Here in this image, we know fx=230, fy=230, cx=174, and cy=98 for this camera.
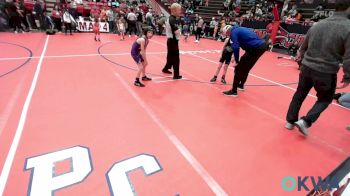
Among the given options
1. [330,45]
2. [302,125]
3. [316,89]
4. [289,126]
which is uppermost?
[330,45]

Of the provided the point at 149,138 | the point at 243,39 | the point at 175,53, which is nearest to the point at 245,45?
the point at 243,39

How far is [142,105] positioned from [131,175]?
6.35 ft

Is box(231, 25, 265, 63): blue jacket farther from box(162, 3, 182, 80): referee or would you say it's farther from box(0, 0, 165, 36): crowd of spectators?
box(0, 0, 165, 36): crowd of spectators

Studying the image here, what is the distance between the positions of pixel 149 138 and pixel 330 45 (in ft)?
8.77

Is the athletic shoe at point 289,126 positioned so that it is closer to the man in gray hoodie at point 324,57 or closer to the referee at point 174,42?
the man in gray hoodie at point 324,57

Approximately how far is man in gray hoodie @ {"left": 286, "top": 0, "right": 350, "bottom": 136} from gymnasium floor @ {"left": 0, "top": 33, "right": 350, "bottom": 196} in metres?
0.66

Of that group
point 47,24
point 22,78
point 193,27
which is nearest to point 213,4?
point 193,27

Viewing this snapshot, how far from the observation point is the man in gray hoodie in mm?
2850

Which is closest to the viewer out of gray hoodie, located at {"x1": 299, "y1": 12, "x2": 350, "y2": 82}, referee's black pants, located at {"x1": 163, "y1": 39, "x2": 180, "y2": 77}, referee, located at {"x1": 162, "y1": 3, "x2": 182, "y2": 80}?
gray hoodie, located at {"x1": 299, "y1": 12, "x2": 350, "y2": 82}

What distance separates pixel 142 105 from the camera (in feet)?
14.1

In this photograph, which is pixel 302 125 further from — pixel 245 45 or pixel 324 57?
pixel 245 45

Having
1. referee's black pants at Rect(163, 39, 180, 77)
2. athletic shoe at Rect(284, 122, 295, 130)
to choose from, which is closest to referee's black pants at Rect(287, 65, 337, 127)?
athletic shoe at Rect(284, 122, 295, 130)

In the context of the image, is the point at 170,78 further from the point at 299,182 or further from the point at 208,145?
the point at 299,182

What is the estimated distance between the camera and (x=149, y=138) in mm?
3219
